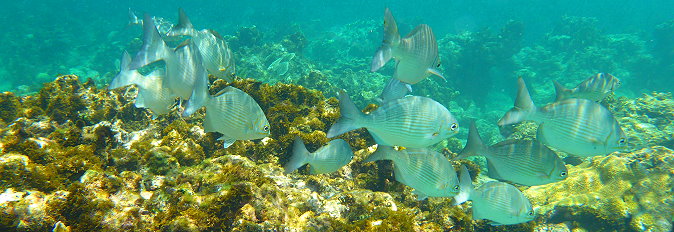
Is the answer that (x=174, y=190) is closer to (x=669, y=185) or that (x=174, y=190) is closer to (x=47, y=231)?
(x=47, y=231)

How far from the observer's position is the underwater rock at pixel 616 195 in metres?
4.87

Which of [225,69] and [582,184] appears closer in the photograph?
[225,69]

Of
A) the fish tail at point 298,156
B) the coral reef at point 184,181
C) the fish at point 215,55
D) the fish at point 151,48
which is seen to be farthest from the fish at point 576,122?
the fish at point 151,48

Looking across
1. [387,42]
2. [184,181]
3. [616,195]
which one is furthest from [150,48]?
[616,195]

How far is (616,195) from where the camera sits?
206 inches

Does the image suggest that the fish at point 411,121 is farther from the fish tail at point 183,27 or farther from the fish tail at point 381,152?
the fish tail at point 183,27

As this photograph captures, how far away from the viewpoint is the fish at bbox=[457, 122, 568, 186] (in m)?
3.07

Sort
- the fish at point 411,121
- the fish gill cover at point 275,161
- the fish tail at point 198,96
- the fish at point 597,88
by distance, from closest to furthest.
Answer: the fish gill cover at point 275,161 < the fish tail at point 198,96 < the fish at point 411,121 < the fish at point 597,88

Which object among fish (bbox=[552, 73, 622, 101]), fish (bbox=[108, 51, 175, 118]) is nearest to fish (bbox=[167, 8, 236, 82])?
fish (bbox=[108, 51, 175, 118])

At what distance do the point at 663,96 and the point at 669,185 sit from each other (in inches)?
346

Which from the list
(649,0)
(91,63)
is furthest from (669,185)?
(649,0)

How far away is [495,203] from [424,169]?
37.4 inches

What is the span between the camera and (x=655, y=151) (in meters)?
6.17

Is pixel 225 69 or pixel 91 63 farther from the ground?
pixel 91 63
